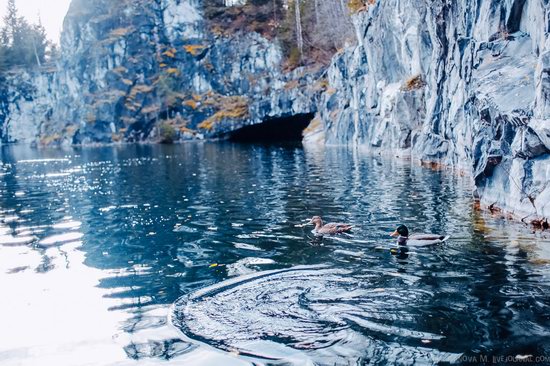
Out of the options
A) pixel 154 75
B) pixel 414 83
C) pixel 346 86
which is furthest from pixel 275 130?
pixel 414 83

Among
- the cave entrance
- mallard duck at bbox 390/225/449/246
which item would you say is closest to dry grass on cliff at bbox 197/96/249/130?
the cave entrance

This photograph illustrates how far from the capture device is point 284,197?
23875 millimetres

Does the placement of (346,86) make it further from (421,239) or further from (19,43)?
(19,43)

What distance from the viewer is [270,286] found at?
10703 mm

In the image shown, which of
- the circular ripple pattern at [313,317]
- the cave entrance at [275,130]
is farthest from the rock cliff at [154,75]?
the circular ripple pattern at [313,317]

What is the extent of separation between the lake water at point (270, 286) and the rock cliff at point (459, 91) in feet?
6.82

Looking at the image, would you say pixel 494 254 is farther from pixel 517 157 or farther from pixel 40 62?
pixel 40 62

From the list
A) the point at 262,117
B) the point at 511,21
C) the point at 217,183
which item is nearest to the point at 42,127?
the point at 262,117

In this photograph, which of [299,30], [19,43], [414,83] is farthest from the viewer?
[19,43]

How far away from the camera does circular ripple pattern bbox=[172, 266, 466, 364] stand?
301 inches

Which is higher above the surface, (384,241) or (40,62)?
(40,62)

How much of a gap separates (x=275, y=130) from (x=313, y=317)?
86368 millimetres

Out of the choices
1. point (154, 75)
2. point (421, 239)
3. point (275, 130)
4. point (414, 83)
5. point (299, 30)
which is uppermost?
point (299, 30)

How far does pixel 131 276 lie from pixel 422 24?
34.4m
